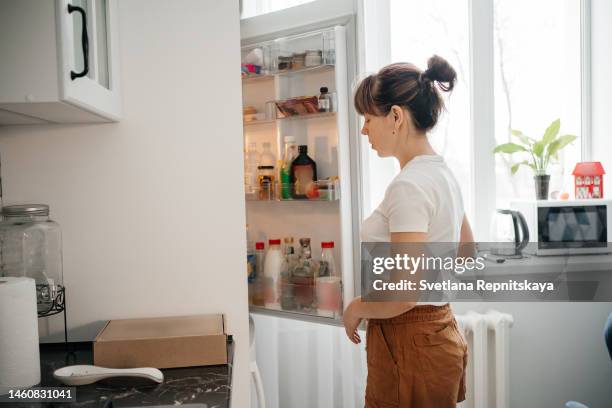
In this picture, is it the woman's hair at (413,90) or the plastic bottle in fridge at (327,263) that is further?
the plastic bottle in fridge at (327,263)

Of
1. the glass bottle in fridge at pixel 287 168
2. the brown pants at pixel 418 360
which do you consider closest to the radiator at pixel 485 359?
the brown pants at pixel 418 360

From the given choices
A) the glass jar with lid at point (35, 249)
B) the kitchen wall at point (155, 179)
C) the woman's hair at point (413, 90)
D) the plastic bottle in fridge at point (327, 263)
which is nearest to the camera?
the glass jar with lid at point (35, 249)

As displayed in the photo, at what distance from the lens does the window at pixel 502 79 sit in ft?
8.10

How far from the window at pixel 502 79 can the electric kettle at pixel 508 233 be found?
120 mm

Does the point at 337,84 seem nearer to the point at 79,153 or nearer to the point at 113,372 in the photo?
the point at 79,153

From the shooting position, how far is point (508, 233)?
7.66 feet

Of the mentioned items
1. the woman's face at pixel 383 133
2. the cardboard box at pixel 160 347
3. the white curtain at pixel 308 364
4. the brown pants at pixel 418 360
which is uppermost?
the woman's face at pixel 383 133

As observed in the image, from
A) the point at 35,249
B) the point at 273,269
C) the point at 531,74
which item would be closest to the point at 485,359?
the point at 273,269

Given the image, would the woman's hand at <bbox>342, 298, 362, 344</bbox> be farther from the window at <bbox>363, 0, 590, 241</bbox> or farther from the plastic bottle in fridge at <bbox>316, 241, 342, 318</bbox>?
the window at <bbox>363, 0, 590, 241</bbox>

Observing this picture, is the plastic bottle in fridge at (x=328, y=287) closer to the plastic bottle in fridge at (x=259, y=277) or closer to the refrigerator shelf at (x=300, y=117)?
the plastic bottle in fridge at (x=259, y=277)

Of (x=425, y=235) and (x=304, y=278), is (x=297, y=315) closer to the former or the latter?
(x=304, y=278)

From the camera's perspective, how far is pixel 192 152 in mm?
1315

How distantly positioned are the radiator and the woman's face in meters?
0.99

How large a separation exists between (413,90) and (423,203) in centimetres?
35
